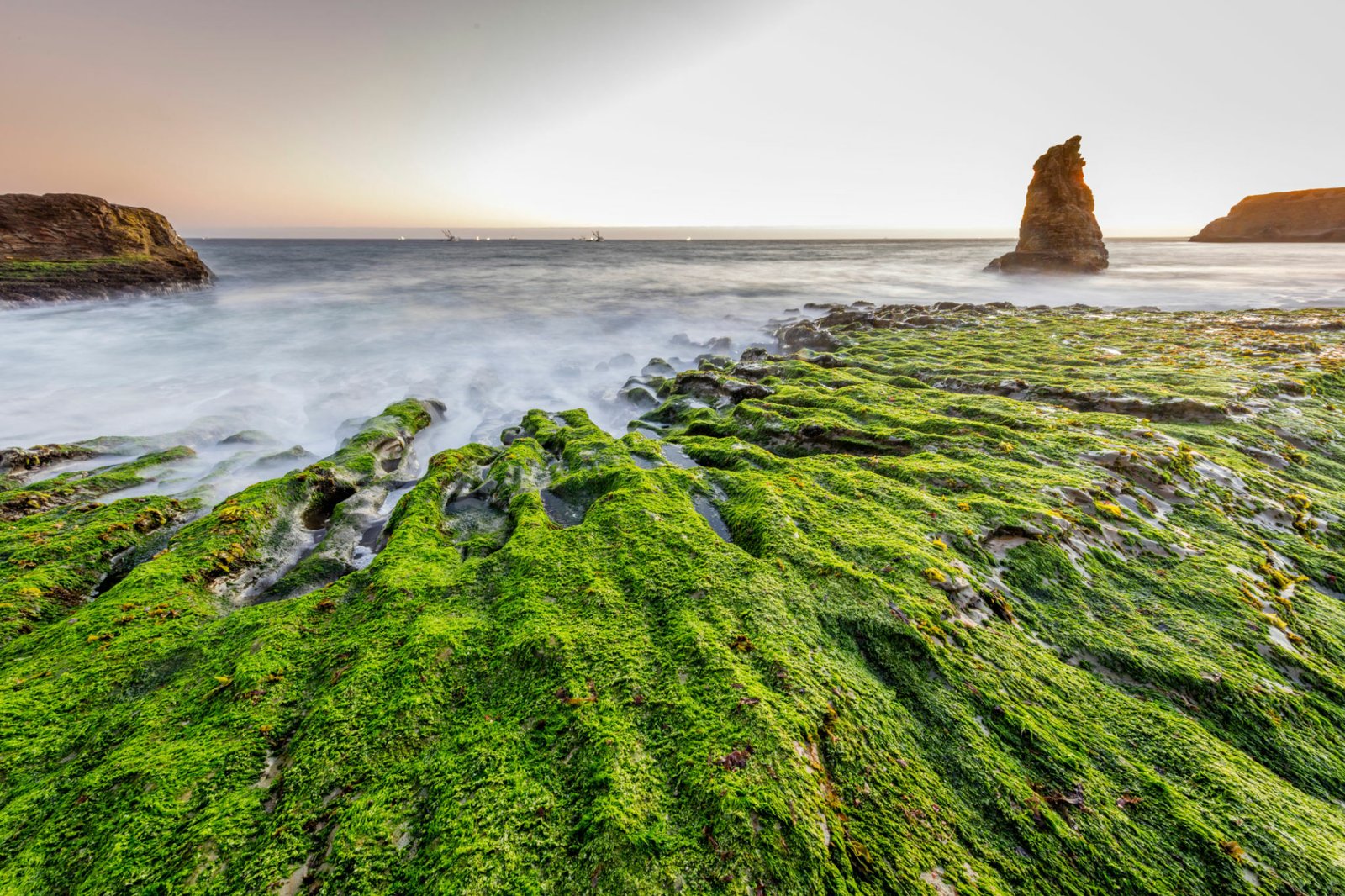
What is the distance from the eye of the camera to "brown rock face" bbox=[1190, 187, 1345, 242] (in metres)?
111

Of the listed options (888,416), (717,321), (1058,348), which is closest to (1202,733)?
(888,416)

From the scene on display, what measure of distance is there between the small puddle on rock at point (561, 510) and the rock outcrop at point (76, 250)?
4060cm

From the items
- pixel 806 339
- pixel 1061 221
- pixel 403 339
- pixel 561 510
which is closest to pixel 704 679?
pixel 561 510

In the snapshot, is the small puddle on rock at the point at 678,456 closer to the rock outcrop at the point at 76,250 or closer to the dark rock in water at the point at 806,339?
the dark rock in water at the point at 806,339

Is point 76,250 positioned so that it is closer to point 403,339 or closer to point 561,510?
point 403,339

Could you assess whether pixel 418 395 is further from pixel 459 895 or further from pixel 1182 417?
pixel 1182 417

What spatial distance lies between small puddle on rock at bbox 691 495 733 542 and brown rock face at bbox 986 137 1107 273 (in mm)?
65880

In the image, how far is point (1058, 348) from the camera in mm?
14906

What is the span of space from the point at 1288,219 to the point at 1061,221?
13070 centimetres

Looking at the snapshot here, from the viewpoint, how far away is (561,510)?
7.20 meters

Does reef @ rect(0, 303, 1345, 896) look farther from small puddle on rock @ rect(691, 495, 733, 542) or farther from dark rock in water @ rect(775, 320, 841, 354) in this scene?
dark rock in water @ rect(775, 320, 841, 354)

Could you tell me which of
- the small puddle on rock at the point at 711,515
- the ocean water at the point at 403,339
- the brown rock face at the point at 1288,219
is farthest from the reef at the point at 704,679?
the brown rock face at the point at 1288,219

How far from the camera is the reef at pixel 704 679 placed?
275 cm

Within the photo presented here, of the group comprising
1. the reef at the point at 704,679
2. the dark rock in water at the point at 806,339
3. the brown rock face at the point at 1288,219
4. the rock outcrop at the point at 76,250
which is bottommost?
the reef at the point at 704,679
